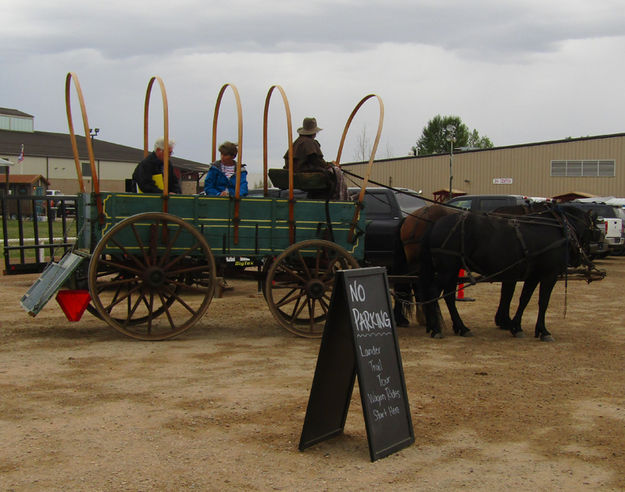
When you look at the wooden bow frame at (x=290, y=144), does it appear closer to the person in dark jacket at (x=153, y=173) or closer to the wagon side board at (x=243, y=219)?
the wagon side board at (x=243, y=219)

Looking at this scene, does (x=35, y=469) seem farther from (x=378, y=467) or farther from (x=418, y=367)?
(x=418, y=367)

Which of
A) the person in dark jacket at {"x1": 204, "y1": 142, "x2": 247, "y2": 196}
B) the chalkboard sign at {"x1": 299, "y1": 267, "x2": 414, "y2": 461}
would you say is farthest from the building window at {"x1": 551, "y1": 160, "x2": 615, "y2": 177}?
the chalkboard sign at {"x1": 299, "y1": 267, "x2": 414, "y2": 461}

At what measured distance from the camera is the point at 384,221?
13.6 meters

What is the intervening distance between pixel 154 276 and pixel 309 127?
8.76 feet

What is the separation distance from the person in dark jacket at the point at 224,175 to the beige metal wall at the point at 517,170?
35.0 metres

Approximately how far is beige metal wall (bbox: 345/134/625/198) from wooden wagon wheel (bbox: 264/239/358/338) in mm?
34831

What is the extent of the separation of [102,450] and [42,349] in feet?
11.7

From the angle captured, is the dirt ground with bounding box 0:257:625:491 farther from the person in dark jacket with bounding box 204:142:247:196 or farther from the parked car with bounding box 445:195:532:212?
the parked car with bounding box 445:195:532:212

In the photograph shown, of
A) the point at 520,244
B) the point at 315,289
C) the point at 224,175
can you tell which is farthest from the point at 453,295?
the point at 224,175

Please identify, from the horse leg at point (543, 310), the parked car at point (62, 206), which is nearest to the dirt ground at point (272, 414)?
the horse leg at point (543, 310)

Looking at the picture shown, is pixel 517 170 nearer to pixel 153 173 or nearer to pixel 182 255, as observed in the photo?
pixel 153 173

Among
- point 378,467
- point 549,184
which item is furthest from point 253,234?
point 549,184

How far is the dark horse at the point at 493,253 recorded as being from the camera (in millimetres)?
9453

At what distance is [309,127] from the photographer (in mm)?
9586
